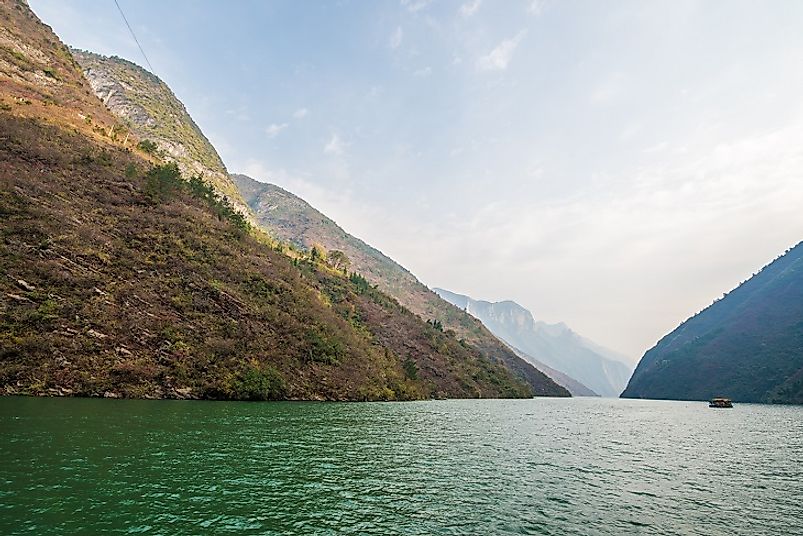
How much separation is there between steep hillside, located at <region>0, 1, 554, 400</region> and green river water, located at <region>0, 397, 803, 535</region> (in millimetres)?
12836

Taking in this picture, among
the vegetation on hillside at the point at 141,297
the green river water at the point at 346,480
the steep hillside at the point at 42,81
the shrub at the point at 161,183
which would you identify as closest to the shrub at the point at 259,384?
the vegetation on hillside at the point at 141,297

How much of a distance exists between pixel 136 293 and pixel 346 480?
56.9 m

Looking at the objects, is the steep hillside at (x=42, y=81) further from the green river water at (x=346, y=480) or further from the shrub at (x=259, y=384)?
the green river water at (x=346, y=480)

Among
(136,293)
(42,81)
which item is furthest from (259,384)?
(42,81)

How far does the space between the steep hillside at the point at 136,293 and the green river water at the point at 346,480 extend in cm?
1284

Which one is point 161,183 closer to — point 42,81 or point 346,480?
point 42,81

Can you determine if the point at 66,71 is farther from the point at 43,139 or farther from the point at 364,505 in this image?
the point at 364,505

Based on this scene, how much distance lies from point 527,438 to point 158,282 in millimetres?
62275

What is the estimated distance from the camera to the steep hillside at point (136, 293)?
2167 inches

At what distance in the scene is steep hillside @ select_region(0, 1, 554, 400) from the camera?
181 feet

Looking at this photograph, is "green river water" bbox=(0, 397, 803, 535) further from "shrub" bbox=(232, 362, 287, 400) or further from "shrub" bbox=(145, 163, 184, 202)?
"shrub" bbox=(145, 163, 184, 202)

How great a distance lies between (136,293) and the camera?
66062 mm

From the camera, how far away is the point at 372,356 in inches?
4245

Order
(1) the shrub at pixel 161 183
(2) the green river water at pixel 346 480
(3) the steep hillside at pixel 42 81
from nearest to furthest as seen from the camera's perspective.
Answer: (2) the green river water at pixel 346 480 → (1) the shrub at pixel 161 183 → (3) the steep hillside at pixel 42 81
